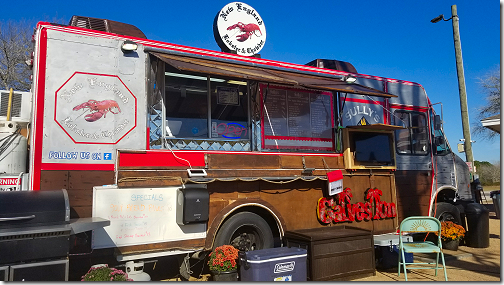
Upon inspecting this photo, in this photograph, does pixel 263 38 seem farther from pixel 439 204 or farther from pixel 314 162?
pixel 439 204

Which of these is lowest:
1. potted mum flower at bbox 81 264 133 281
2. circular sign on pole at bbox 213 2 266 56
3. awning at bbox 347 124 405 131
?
potted mum flower at bbox 81 264 133 281

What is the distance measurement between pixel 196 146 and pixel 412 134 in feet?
16.4

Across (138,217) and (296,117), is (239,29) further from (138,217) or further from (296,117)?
(138,217)

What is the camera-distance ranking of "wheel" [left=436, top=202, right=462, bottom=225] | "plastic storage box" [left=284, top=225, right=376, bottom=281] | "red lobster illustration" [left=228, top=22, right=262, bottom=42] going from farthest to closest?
"wheel" [left=436, top=202, right=462, bottom=225] → "red lobster illustration" [left=228, top=22, right=262, bottom=42] → "plastic storage box" [left=284, top=225, right=376, bottom=281]

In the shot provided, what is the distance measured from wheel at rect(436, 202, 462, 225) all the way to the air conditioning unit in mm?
8014

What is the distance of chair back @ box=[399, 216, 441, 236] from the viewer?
19.6ft

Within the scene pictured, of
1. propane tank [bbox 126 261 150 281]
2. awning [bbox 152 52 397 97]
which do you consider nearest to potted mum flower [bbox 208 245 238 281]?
propane tank [bbox 126 261 150 281]

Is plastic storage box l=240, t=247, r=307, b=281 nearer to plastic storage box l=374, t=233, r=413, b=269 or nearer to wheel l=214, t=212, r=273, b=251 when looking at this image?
wheel l=214, t=212, r=273, b=251

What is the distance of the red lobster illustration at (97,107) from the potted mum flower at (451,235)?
6.99 meters

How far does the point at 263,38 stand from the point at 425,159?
14.5 ft

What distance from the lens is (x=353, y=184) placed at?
729 centimetres

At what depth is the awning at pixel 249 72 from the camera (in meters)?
5.46

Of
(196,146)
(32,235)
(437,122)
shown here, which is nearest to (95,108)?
(196,146)

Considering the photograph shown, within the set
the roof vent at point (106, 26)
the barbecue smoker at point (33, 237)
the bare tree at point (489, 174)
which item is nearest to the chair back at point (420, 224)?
the barbecue smoker at point (33, 237)
